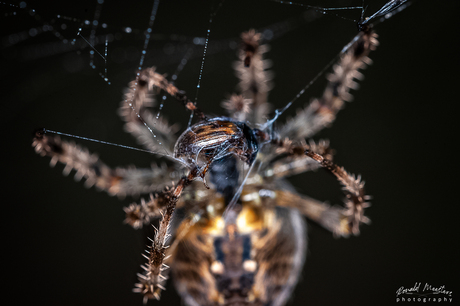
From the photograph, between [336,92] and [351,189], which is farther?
[336,92]

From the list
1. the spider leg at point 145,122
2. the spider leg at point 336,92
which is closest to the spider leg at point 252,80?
the spider leg at point 336,92

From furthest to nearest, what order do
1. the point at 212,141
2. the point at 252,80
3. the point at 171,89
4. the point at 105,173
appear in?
the point at 105,173, the point at 252,80, the point at 171,89, the point at 212,141

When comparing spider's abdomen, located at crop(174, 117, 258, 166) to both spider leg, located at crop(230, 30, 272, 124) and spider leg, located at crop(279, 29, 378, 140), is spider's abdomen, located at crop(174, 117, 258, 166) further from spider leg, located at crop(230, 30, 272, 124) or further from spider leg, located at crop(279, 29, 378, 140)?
spider leg, located at crop(279, 29, 378, 140)

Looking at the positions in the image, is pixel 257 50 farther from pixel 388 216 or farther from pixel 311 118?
pixel 388 216

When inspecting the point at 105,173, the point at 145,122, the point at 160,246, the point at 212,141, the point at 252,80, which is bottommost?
the point at 160,246

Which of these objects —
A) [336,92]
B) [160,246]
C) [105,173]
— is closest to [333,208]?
[336,92]

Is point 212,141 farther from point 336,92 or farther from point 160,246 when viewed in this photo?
point 336,92
